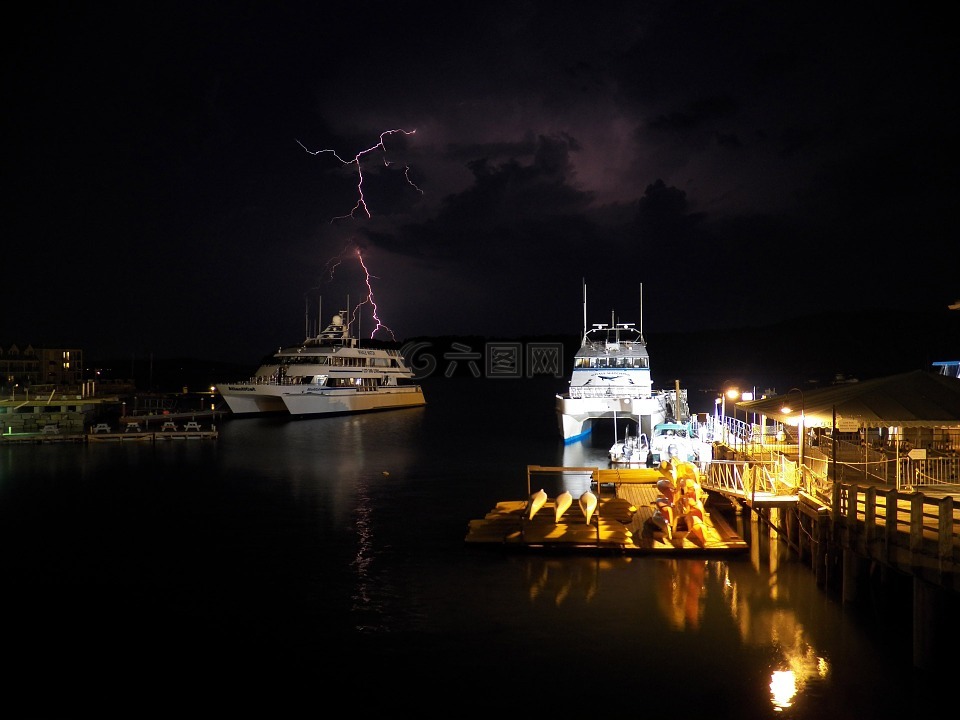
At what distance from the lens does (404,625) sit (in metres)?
14.6

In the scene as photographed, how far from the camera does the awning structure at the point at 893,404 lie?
14.8m

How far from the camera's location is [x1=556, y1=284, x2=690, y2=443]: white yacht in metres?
40.2

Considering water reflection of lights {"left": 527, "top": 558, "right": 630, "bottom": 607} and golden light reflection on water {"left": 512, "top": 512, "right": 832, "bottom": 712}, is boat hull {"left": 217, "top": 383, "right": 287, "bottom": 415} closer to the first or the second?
water reflection of lights {"left": 527, "top": 558, "right": 630, "bottom": 607}

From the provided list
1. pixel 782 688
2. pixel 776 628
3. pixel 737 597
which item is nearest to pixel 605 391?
pixel 737 597

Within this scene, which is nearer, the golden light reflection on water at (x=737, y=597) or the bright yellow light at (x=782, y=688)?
the bright yellow light at (x=782, y=688)

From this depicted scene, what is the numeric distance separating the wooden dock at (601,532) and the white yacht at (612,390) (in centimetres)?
1778

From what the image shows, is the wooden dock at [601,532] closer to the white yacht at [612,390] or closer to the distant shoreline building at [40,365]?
the white yacht at [612,390]

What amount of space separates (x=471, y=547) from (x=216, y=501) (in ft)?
44.0

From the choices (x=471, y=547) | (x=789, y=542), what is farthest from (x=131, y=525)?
(x=789, y=542)

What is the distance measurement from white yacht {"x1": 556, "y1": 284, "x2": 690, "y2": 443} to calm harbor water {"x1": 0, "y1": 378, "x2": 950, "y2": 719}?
16.9 metres

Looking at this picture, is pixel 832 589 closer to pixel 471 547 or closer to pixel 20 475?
pixel 471 547

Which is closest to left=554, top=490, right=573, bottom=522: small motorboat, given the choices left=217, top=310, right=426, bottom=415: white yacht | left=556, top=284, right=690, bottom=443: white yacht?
left=556, top=284, right=690, bottom=443: white yacht

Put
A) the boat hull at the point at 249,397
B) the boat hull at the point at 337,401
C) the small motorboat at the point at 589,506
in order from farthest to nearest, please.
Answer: the boat hull at the point at 337,401
the boat hull at the point at 249,397
the small motorboat at the point at 589,506

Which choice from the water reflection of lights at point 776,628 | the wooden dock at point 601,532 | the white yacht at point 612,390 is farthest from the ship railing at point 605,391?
the water reflection of lights at point 776,628
